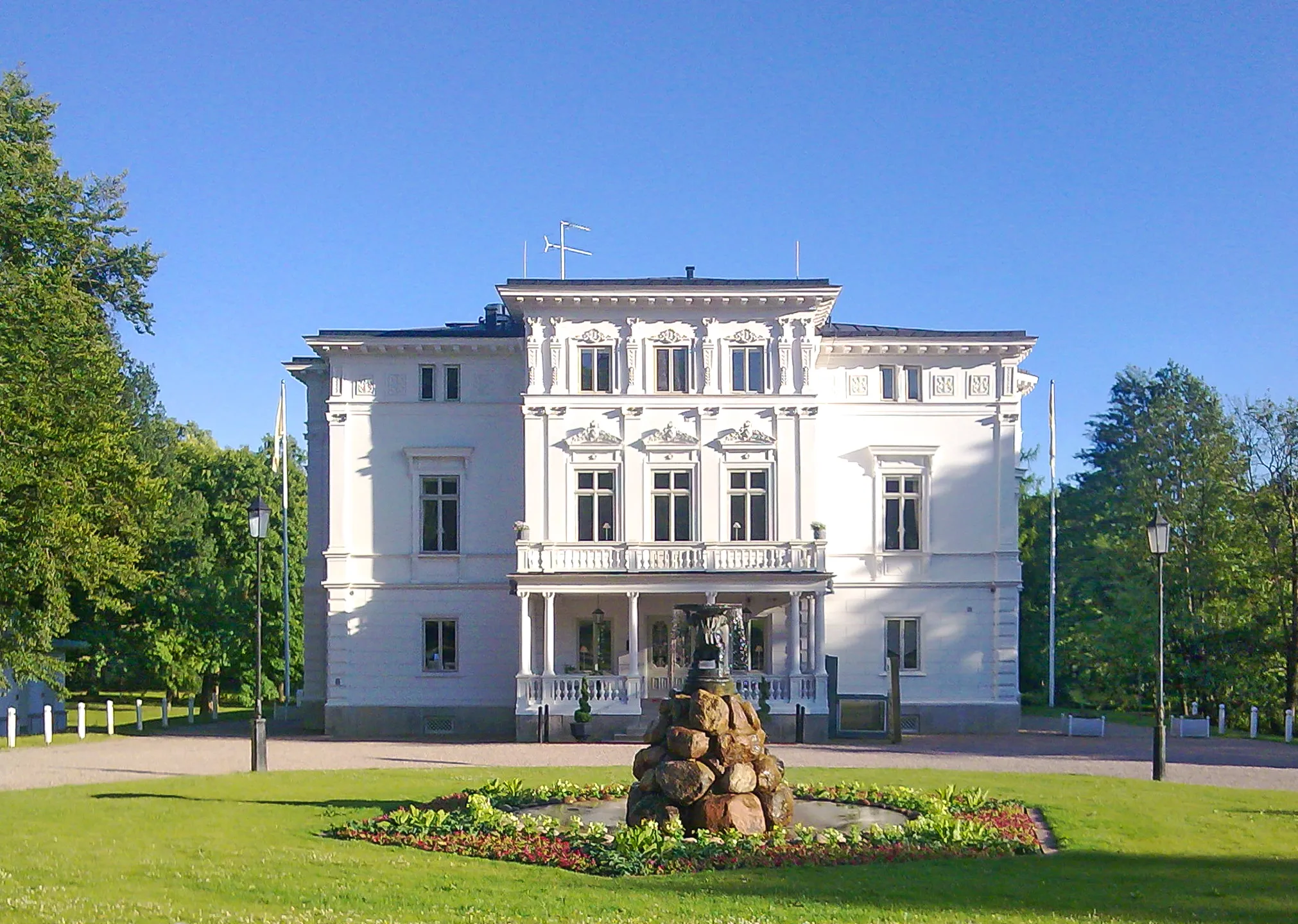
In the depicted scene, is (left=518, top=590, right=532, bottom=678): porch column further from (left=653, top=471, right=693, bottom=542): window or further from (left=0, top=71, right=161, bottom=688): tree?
(left=0, top=71, right=161, bottom=688): tree

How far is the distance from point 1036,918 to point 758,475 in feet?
81.4

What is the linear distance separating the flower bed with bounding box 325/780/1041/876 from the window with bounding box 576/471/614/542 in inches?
676

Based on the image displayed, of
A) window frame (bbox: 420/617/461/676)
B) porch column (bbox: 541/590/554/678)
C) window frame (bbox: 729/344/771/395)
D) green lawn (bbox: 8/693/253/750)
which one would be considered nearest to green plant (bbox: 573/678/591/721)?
porch column (bbox: 541/590/554/678)

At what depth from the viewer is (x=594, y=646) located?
1479 inches

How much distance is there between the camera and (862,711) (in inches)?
1437

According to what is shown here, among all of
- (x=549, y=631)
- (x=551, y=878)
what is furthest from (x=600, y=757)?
(x=551, y=878)

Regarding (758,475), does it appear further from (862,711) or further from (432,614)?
(432,614)

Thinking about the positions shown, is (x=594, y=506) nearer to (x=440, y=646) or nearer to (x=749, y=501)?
(x=749, y=501)

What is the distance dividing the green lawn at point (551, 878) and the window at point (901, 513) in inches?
686

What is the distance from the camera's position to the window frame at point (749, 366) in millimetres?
36406

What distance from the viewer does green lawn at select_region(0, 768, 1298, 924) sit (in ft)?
40.3

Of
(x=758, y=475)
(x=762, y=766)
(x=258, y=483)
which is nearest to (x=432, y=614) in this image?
(x=758, y=475)

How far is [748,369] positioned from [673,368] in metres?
2.04

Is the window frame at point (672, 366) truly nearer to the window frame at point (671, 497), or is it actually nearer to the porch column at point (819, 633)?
the window frame at point (671, 497)
